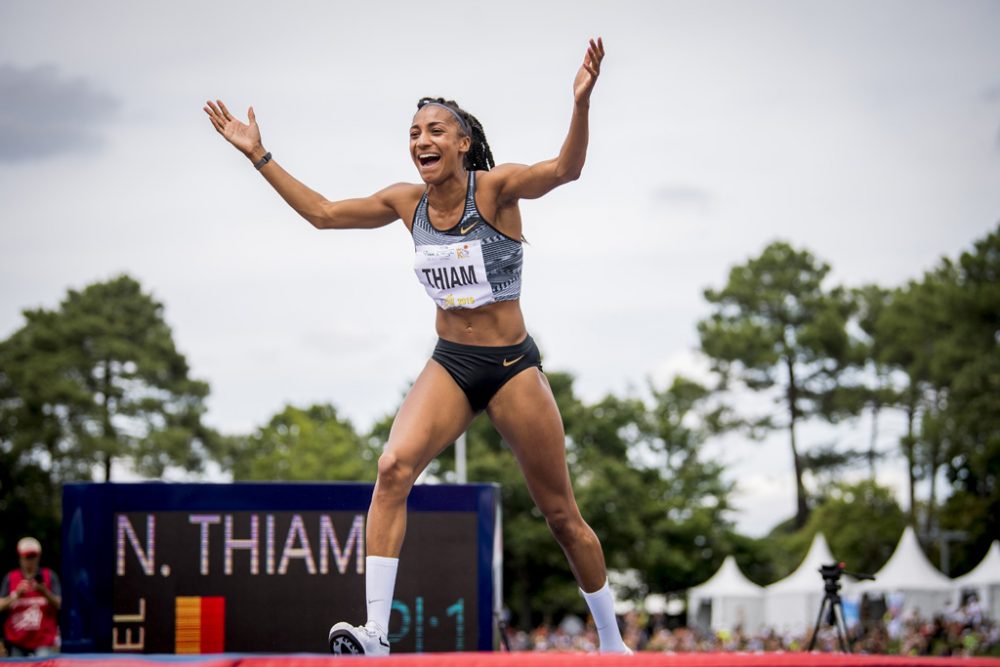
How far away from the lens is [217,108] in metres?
6.16

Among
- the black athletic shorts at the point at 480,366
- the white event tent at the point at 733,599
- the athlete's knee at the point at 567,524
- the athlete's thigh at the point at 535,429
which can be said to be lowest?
the white event tent at the point at 733,599

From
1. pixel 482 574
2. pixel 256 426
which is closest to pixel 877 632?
pixel 482 574

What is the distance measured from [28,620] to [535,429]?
6.40 meters

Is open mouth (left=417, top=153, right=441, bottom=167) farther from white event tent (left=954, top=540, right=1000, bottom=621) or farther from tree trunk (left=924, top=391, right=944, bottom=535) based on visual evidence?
tree trunk (left=924, top=391, right=944, bottom=535)

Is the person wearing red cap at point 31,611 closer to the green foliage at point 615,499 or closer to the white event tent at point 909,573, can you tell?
the white event tent at point 909,573

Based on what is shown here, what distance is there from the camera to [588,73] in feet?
17.2

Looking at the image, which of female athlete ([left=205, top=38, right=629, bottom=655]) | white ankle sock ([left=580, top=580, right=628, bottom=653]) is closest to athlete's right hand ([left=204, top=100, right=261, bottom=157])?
female athlete ([left=205, top=38, right=629, bottom=655])

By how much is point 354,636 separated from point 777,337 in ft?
183

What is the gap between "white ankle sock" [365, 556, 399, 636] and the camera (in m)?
5.15

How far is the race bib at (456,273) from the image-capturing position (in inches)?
217

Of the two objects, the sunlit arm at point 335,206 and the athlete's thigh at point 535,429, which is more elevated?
the sunlit arm at point 335,206

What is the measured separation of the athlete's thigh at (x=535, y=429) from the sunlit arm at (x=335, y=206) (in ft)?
3.53

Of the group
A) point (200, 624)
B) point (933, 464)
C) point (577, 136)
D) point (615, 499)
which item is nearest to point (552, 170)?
point (577, 136)

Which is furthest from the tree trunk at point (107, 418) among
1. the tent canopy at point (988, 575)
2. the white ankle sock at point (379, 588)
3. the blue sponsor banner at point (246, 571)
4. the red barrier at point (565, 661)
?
the red barrier at point (565, 661)
